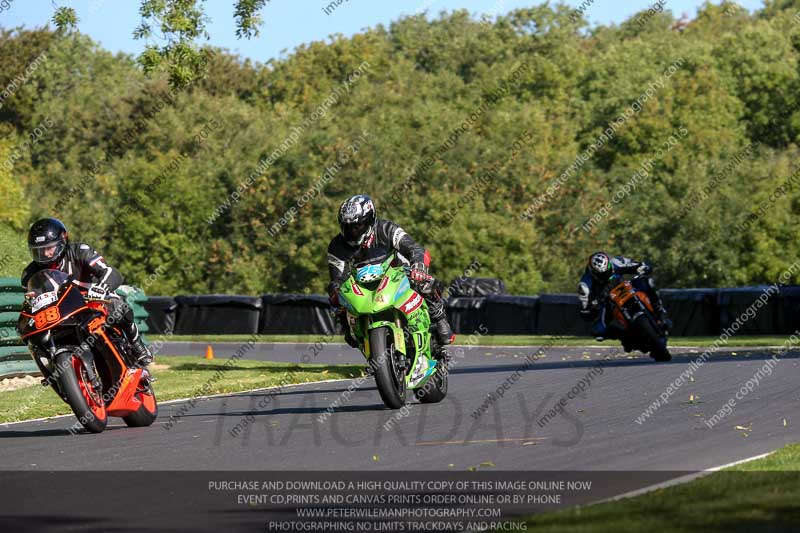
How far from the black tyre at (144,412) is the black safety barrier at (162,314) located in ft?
87.3

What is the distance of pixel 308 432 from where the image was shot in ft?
36.9

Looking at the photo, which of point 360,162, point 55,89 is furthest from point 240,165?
point 55,89

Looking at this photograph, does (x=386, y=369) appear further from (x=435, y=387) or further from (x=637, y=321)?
(x=637, y=321)

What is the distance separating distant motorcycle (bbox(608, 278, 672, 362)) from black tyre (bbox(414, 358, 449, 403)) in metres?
6.42

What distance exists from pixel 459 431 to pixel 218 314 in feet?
91.5

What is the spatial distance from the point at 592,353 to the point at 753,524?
1753 centimetres

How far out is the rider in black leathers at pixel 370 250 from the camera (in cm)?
1280

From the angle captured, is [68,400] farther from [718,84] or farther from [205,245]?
[718,84]

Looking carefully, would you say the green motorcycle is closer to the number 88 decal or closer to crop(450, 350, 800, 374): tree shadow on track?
the number 88 decal

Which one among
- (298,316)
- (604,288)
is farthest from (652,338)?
(298,316)

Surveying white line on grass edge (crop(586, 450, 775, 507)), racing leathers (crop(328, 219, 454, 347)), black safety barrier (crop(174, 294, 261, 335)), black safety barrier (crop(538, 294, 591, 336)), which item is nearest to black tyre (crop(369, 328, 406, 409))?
racing leathers (crop(328, 219, 454, 347))

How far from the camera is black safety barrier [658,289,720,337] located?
104 feet

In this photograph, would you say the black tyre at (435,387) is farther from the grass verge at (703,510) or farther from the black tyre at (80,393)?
the grass verge at (703,510)

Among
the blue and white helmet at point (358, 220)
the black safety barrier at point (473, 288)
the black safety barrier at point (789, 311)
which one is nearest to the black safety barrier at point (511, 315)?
the black safety barrier at point (473, 288)
